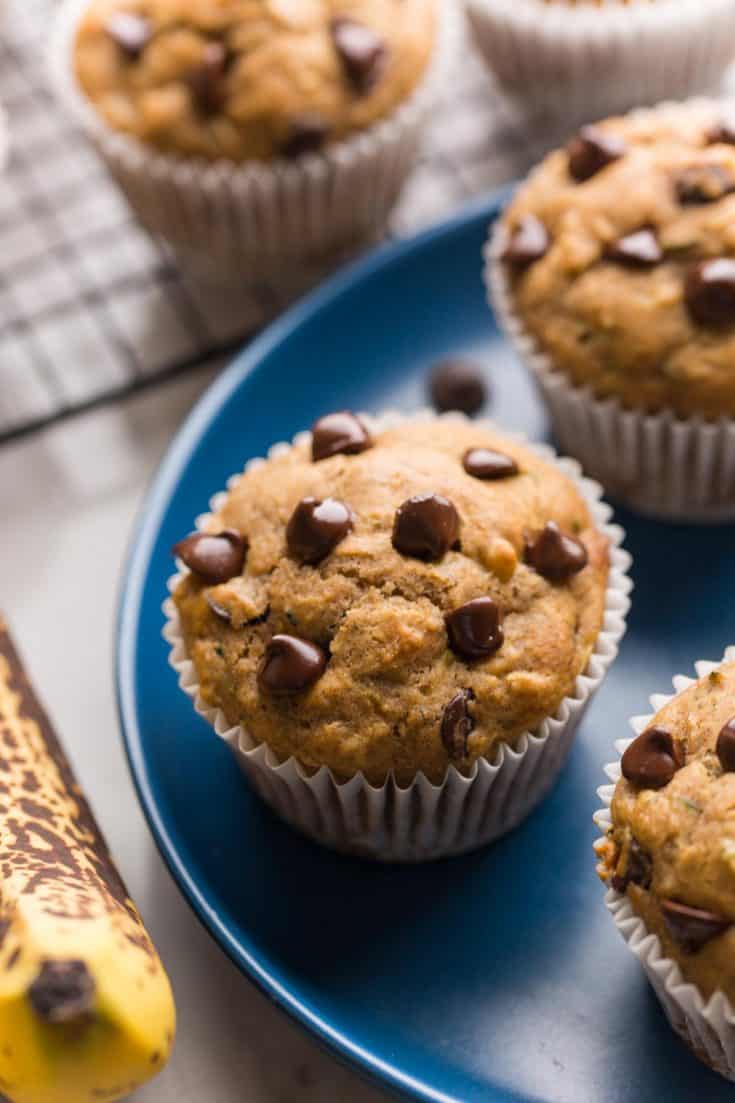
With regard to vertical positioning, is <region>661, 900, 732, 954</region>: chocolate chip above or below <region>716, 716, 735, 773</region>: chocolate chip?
below

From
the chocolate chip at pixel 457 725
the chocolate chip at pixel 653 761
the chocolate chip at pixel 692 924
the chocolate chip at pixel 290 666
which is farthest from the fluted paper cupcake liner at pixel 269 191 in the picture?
the chocolate chip at pixel 692 924

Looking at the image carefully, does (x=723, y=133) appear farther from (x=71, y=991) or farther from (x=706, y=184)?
(x=71, y=991)

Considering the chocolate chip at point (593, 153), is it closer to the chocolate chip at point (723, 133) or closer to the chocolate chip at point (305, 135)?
the chocolate chip at point (723, 133)

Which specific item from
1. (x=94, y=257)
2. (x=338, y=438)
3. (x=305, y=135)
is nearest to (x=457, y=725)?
(x=338, y=438)

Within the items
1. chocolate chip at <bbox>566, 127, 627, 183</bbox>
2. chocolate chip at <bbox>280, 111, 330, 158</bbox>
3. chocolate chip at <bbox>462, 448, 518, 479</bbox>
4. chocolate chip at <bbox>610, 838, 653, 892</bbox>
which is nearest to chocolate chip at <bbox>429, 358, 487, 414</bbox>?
chocolate chip at <bbox>566, 127, 627, 183</bbox>

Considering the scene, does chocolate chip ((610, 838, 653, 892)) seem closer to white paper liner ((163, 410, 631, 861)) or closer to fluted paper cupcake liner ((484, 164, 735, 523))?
white paper liner ((163, 410, 631, 861))
